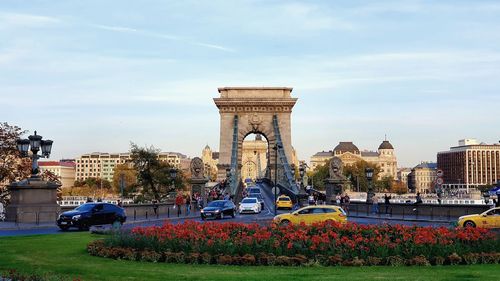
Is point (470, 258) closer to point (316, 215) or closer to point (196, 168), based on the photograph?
point (316, 215)

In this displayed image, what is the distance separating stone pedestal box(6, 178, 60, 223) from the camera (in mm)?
33406

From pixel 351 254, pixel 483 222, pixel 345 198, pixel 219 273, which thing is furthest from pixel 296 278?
pixel 345 198

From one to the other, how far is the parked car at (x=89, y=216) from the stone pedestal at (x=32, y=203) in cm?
192

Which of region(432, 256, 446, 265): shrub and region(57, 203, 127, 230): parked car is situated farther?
region(57, 203, 127, 230): parked car

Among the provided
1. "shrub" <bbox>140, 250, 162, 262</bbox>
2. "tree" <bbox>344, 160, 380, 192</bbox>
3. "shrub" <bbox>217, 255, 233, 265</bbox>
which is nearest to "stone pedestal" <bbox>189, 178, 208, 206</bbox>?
"shrub" <bbox>140, 250, 162, 262</bbox>

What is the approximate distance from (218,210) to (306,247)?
86.0 feet

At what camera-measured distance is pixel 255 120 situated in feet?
375

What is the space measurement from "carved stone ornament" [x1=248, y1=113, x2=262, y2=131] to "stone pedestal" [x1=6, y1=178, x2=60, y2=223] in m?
80.7

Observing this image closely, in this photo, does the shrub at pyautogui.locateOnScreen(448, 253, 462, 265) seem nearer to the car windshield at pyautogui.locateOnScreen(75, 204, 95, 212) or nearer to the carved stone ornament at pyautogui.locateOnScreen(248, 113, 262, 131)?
the car windshield at pyautogui.locateOnScreen(75, 204, 95, 212)

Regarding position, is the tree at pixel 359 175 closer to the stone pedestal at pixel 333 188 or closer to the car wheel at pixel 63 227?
the stone pedestal at pixel 333 188

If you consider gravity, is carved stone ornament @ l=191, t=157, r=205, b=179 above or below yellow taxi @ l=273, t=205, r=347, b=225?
above

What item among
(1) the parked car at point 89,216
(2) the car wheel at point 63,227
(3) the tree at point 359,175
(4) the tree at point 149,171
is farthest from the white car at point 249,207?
(3) the tree at point 359,175

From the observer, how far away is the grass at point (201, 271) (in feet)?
48.1

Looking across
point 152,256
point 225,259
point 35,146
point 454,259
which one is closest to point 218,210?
point 35,146
